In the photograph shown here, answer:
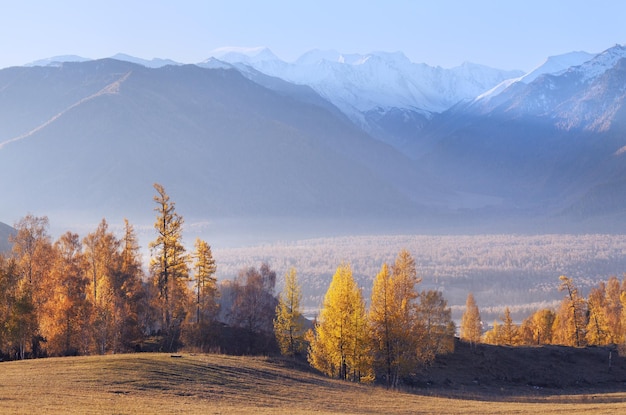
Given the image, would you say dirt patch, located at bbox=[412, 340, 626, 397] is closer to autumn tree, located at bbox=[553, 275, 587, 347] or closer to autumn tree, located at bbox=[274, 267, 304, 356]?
autumn tree, located at bbox=[553, 275, 587, 347]

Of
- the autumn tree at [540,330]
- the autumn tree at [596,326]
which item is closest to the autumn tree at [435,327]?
the autumn tree at [596,326]

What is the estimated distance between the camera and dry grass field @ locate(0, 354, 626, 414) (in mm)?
39188

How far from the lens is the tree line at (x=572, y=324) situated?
330 feet

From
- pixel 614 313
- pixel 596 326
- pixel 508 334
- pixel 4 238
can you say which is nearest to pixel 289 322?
pixel 508 334

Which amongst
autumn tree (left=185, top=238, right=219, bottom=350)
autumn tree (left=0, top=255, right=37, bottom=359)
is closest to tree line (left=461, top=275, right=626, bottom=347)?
autumn tree (left=185, top=238, right=219, bottom=350)

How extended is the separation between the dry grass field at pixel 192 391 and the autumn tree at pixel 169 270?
51.7 ft

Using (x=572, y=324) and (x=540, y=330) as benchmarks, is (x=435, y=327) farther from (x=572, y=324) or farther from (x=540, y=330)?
(x=540, y=330)

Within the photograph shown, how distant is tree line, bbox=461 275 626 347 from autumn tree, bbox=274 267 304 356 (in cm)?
2841

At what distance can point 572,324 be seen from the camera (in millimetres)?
102625

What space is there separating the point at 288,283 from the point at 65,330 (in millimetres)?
24197

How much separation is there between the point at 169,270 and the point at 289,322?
1404 centimetres

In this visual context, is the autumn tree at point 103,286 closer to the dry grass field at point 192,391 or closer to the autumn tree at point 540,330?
the dry grass field at point 192,391

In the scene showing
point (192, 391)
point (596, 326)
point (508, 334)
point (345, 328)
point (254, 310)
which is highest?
point (254, 310)

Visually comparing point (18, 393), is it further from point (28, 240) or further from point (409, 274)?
point (409, 274)
